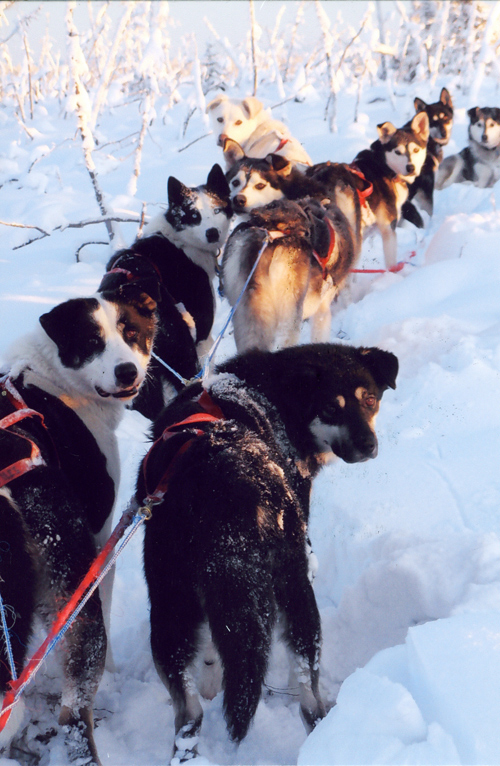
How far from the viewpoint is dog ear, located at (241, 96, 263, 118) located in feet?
24.5

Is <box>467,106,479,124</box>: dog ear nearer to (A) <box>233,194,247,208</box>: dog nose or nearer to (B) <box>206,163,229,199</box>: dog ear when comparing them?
(A) <box>233,194,247,208</box>: dog nose

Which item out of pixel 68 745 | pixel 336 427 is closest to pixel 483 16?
pixel 336 427

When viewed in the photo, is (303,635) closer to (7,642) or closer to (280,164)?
(7,642)

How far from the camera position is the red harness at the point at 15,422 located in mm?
1769

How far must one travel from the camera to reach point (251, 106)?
7.52 meters

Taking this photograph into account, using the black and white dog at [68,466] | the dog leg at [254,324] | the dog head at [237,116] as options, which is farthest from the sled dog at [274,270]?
the dog head at [237,116]

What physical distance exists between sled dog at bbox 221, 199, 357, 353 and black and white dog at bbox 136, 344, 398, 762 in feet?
5.72

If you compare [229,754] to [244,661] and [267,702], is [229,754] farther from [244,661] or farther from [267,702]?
[244,661]

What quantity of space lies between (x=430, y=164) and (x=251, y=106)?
2.39 m

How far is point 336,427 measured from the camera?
2453 millimetres

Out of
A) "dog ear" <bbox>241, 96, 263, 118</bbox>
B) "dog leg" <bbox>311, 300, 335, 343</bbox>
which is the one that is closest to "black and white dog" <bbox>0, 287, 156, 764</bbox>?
"dog leg" <bbox>311, 300, 335, 343</bbox>

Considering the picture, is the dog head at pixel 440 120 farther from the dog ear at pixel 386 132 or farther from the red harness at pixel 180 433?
the red harness at pixel 180 433

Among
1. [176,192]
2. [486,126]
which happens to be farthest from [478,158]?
[176,192]

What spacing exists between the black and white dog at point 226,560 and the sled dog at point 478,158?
8.31 m
